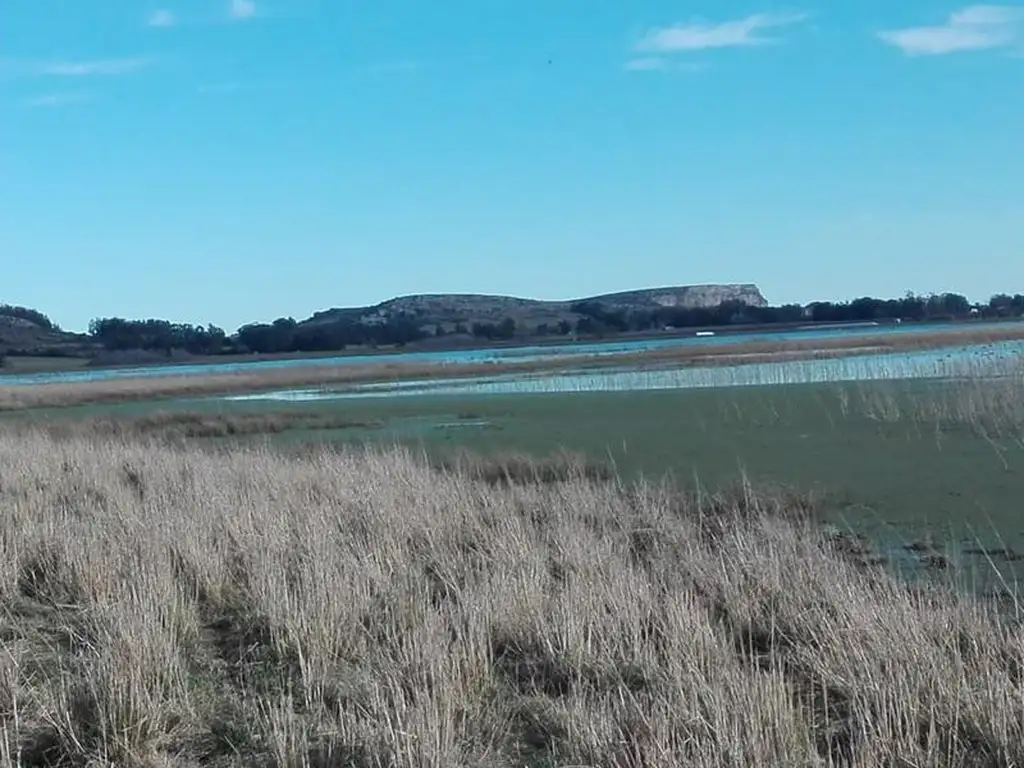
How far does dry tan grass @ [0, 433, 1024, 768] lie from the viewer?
4980 mm

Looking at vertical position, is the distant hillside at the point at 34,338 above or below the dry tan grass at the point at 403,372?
above

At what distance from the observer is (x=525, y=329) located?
15525 centimetres

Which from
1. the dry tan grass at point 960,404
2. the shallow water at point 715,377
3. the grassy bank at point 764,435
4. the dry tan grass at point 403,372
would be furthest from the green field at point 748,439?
the dry tan grass at point 403,372

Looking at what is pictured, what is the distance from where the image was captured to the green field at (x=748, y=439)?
13.0m

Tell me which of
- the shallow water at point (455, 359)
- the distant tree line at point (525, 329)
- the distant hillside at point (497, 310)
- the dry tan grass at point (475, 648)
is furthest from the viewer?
the distant hillside at point (497, 310)

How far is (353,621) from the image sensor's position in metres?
7.00

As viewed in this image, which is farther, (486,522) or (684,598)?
(486,522)

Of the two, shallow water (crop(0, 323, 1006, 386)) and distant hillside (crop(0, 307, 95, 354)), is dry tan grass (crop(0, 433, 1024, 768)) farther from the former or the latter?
distant hillside (crop(0, 307, 95, 354))

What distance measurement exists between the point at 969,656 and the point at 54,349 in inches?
5663

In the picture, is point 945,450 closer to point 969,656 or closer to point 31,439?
point 969,656

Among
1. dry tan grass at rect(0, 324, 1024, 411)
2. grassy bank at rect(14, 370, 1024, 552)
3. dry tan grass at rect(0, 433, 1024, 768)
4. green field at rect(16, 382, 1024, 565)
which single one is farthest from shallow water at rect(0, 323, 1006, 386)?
dry tan grass at rect(0, 433, 1024, 768)

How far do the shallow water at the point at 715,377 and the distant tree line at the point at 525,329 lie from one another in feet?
262

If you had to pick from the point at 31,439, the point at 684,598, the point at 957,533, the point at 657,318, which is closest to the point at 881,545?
the point at 957,533

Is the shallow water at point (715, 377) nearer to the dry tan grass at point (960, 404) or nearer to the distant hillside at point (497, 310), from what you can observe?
the dry tan grass at point (960, 404)
